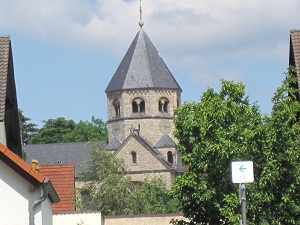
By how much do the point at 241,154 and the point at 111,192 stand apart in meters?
50.1

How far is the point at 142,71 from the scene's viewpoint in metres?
140

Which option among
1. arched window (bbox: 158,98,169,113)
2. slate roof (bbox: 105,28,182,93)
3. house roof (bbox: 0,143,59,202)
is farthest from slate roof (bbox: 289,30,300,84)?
arched window (bbox: 158,98,169,113)

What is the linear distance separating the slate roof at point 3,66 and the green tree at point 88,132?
12754 cm

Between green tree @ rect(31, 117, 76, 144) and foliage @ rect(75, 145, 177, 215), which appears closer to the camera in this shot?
foliage @ rect(75, 145, 177, 215)

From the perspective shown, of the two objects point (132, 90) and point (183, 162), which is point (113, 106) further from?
point (183, 162)

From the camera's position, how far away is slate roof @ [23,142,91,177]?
447ft

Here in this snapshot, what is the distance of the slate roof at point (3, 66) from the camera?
22.1m

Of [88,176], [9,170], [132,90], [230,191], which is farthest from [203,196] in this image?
[132,90]

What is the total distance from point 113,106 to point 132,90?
3.25 metres

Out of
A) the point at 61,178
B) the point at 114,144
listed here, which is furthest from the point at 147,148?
the point at 61,178

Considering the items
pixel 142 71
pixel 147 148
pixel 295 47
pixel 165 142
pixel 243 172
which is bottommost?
pixel 243 172

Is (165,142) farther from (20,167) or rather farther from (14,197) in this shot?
(20,167)

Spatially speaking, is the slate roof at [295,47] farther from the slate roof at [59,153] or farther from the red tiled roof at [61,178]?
the slate roof at [59,153]

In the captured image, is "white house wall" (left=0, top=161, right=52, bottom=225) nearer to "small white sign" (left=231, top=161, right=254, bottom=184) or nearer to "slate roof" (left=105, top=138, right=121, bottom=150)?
"small white sign" (left=231, top=161, right=254, bottom=184)
